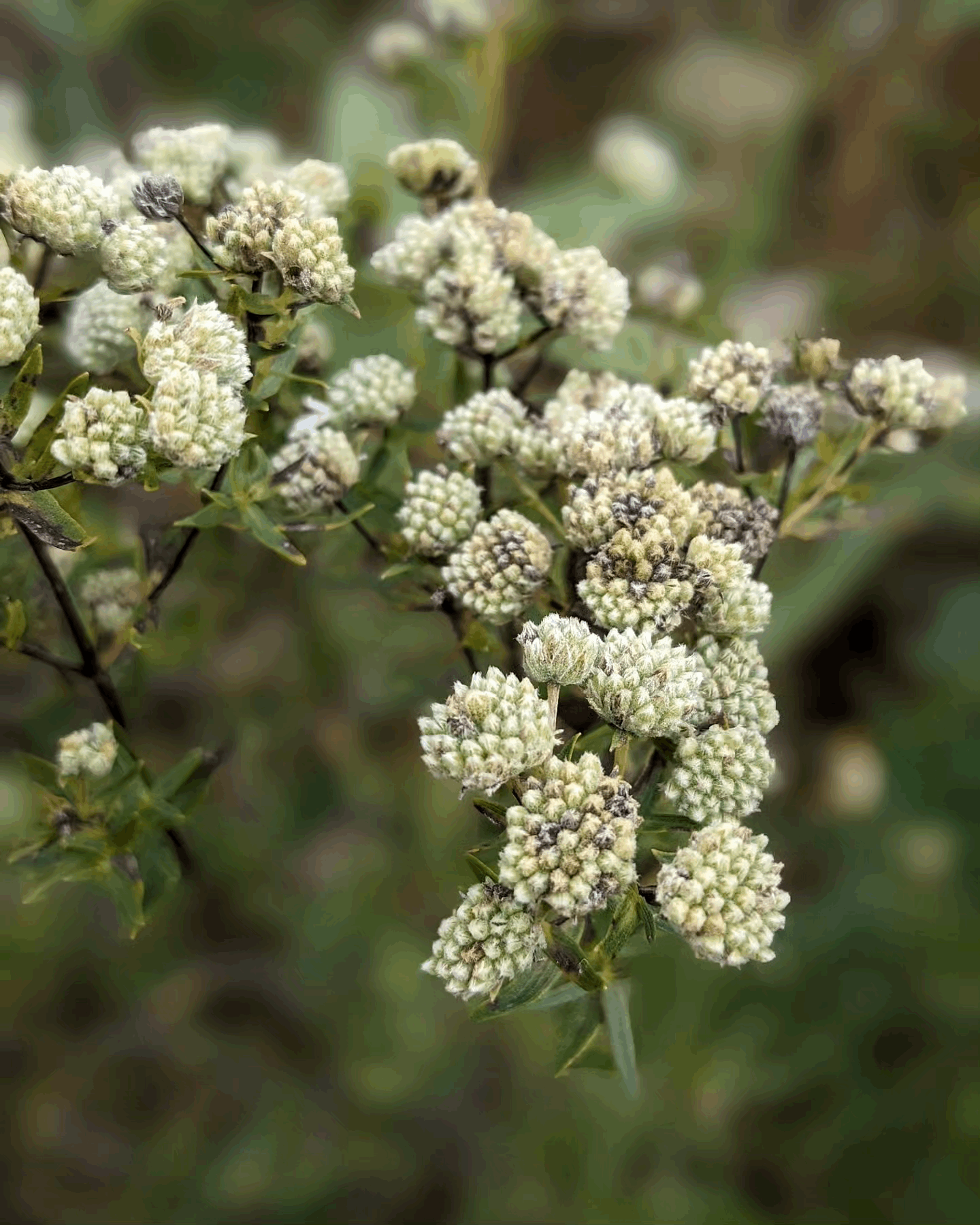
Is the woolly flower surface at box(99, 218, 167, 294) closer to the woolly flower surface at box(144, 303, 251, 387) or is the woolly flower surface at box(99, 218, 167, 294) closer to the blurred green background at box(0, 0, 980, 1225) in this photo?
the woolly flower surface at box(144, 303, 251, 387)

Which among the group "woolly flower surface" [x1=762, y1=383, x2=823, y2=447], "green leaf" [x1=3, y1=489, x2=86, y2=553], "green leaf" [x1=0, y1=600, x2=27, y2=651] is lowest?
"green leaf" [x1=0, y1=600, x2=27, y2=651]

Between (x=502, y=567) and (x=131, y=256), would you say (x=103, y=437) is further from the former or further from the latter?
(x=502, y=567)

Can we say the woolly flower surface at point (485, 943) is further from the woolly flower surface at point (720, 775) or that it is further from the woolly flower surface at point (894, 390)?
the woolly flower surface at point (894, 390)

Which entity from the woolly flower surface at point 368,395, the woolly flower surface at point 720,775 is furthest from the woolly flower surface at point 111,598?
the woolly flower surface at point 720,775

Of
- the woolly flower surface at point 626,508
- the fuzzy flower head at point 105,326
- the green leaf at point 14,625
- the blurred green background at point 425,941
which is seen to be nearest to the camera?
the woolly flower surface at point 626,508

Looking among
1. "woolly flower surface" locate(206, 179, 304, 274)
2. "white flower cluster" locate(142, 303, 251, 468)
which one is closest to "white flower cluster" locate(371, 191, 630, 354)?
"woolly flower surface" locate(206, 179, 304, 274)

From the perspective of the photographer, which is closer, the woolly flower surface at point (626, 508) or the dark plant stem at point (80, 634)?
the woolly flower surface at point (626, 508)

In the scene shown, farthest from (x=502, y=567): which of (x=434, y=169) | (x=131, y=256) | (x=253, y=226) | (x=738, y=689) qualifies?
(x=434, y=169)
